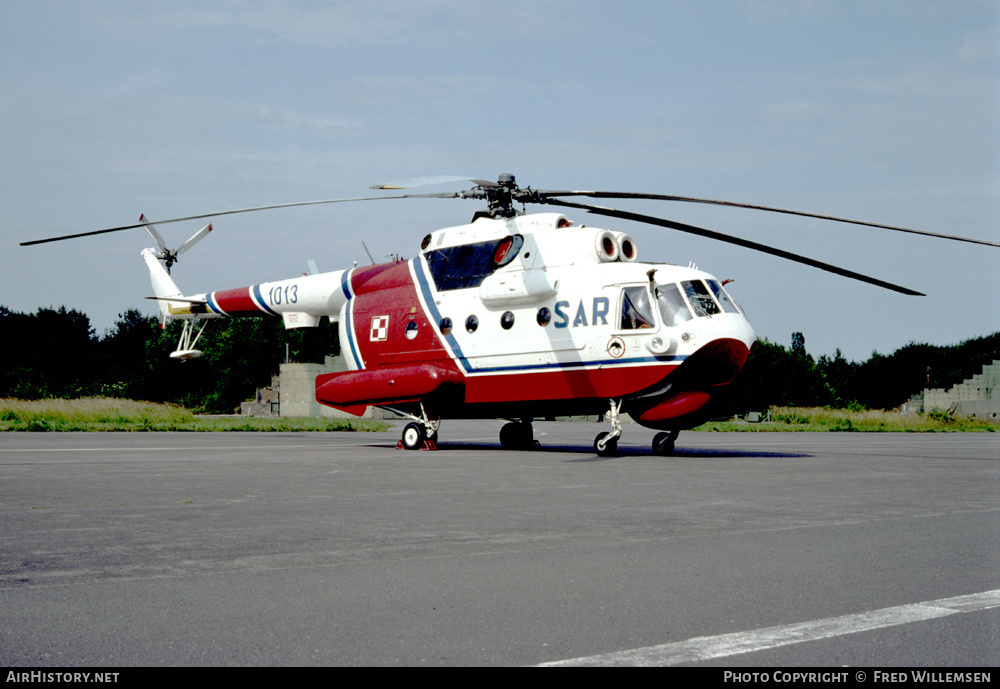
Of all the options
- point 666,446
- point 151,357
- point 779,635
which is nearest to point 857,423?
point 666,446

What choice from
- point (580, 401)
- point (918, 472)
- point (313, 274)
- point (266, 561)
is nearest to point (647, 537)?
point (266, 561)

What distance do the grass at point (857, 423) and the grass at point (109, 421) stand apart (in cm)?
1620

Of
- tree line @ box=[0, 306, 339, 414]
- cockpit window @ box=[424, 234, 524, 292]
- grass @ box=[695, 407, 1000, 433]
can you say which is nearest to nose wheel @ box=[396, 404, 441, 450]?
cockpit window @ box=[424, 234, 524, 292]

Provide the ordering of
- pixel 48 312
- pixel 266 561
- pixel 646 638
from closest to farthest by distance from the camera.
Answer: pixel 646 638, pixel 266 561, pixel 48 312

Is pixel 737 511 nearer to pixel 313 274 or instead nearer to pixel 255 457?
pixel 255 457

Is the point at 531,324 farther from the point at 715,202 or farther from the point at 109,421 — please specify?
the point at 109,421

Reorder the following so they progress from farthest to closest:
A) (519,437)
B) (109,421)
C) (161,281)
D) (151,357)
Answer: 1. (151,357)
2. (109,421)
3. (161,281)
4. (519,437)

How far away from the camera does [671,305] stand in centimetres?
1778

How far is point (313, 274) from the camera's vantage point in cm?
2419

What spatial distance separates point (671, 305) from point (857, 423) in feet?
82.3

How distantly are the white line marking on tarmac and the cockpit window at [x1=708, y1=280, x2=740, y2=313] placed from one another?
1274 centimetres

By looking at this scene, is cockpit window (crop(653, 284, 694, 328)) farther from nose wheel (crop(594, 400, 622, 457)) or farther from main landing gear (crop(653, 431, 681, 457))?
main landing gear (crop(653, 431, 681, 457))

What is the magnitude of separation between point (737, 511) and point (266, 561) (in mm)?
4844

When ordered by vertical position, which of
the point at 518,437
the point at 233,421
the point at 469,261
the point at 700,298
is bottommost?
the point at 233,421
